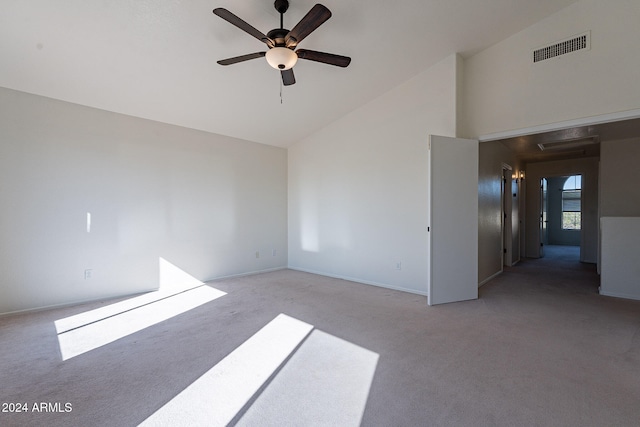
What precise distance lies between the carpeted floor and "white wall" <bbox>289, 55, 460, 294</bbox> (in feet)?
3.19

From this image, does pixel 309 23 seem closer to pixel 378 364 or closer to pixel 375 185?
pixel 378 364

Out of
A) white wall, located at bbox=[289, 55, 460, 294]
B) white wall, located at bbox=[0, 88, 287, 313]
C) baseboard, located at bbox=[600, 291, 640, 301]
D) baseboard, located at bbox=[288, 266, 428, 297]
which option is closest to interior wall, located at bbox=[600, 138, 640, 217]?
baseboard, located at bbox=[600, 291, 640, 301]

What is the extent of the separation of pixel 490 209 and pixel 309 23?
4413 mm

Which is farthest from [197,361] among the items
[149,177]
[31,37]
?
[31,37]

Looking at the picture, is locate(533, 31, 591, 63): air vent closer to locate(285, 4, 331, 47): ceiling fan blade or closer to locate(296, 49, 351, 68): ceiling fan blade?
locate(296, 49, 351, 68): ceiling fan blade

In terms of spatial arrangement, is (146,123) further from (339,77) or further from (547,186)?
(547,186)

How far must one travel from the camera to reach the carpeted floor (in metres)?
1.71

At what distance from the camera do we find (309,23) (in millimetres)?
2162

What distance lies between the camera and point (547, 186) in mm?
10836

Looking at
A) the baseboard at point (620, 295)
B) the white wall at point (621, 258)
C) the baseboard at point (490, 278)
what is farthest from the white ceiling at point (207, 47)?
the baseboard at point (620, 295)

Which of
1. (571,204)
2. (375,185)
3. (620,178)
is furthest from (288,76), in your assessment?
(571,204)

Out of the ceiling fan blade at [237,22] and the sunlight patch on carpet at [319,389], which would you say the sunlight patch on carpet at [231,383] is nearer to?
the sunlight patch on carpet at [319,389]

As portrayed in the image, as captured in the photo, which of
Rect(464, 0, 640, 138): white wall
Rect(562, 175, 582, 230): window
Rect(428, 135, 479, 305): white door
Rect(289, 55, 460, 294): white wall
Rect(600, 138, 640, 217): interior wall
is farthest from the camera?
Rect(562, 175, 582, 230): window

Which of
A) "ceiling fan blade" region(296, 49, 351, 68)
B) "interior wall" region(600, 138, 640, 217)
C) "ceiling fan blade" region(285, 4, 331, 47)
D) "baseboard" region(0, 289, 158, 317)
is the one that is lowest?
"baseboard" region(0, 289, 158, 317)
